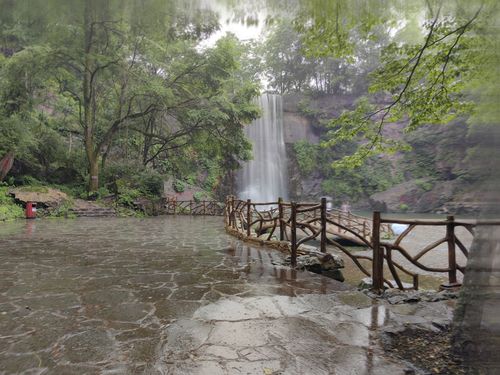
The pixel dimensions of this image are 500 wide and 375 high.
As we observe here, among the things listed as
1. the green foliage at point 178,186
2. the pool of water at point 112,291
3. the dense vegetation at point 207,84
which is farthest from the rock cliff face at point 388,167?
the pool of water at point 112,291

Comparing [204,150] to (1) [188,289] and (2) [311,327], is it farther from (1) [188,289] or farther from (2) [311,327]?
(2) [311,327]

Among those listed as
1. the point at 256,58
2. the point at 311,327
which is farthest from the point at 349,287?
the point at 256,58

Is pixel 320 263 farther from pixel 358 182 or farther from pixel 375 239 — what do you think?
pixel 358 182

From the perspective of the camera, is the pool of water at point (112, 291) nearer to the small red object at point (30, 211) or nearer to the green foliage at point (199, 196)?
the small red object at point (30, 211)

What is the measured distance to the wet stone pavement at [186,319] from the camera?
2410 millimetres

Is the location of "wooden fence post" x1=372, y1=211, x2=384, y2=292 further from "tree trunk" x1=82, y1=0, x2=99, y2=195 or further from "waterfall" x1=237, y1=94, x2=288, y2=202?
"waterfall" x1=237, y1=94, x2=288, y2=202

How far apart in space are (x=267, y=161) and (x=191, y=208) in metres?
12.5

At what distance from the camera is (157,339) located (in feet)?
9.12

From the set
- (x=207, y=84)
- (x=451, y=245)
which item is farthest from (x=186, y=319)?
(x=207, y=84)

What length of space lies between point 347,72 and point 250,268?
3500 centimetres

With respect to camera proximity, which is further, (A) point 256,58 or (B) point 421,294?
(A) point 256,58

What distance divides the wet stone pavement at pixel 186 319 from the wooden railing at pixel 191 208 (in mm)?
13389

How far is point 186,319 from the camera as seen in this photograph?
3244mm

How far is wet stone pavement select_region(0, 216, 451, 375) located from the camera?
7.91 feet
